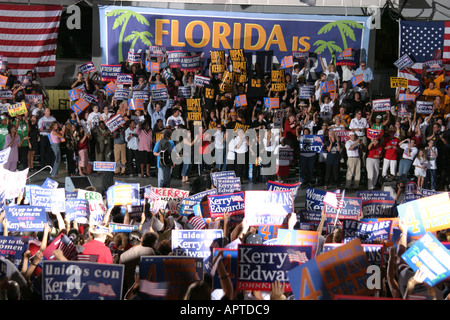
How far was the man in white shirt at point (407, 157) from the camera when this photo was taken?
17.4 metres

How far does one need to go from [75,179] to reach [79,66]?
7581 mm

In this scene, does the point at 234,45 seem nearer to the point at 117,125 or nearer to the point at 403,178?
the point at 117,125

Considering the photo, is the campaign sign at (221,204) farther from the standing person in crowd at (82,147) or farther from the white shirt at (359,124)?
the white shirt at (359,124)

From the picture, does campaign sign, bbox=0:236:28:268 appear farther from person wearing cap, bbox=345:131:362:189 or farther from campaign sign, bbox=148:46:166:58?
campaign sign, bbox=148:46:166:58

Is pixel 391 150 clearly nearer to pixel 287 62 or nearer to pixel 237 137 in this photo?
pixel 237 137

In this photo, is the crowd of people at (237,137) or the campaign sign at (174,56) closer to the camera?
the crowd of people at (237,137)

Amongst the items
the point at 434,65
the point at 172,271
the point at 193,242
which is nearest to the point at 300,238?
the point at 193,242

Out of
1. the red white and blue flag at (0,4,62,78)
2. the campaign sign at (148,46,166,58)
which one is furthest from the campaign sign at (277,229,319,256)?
the red white and blue flag at (0,4,62,78)

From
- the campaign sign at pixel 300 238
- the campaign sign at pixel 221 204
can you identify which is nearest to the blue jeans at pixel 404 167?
the campaign sign at pixel 221 204

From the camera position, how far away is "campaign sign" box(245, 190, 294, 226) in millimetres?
9008

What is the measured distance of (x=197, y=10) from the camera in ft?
71.8

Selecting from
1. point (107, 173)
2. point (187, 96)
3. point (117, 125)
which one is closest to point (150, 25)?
point (187, 96)

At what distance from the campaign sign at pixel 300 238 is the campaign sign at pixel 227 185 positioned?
14.5 feet

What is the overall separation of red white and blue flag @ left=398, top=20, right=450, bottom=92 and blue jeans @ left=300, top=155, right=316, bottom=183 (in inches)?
237
